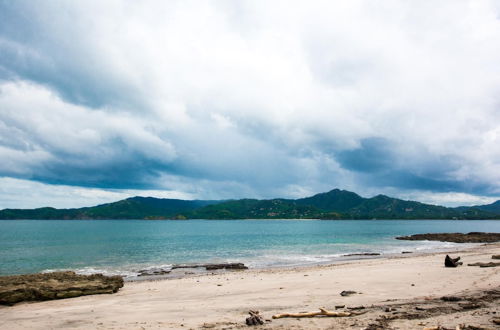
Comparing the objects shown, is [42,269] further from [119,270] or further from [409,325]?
[409,325]

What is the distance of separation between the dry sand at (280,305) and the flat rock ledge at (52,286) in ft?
2.70

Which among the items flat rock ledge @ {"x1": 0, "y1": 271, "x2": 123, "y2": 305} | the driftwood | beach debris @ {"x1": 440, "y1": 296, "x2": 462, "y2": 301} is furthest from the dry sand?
flat rock ledge @ {"x1": 0, "y1": 271, "x2": 123, "y2": 305}

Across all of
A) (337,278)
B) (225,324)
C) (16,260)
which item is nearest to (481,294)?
(337,278)

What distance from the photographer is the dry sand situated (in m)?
12.5

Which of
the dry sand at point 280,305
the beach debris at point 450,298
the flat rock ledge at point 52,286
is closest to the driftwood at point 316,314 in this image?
A: the dry sand at point 280,305

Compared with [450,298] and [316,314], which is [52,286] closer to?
[316,314]

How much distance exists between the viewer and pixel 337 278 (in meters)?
25.3

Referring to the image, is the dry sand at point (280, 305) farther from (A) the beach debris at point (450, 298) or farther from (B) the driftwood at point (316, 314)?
(B) the driftwood at point (316, 314)

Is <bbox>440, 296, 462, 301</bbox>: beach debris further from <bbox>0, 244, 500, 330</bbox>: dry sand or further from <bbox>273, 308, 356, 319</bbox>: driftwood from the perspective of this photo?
<bbox>273, 308, 356, 319</bbox>: driftwood

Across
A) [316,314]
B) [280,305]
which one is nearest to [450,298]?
[316,314]

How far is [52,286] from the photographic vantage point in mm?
21672

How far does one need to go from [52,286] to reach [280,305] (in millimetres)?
15320

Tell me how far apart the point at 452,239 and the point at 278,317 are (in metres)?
97.0

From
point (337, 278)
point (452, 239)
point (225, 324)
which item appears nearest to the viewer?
point (225, 324)
